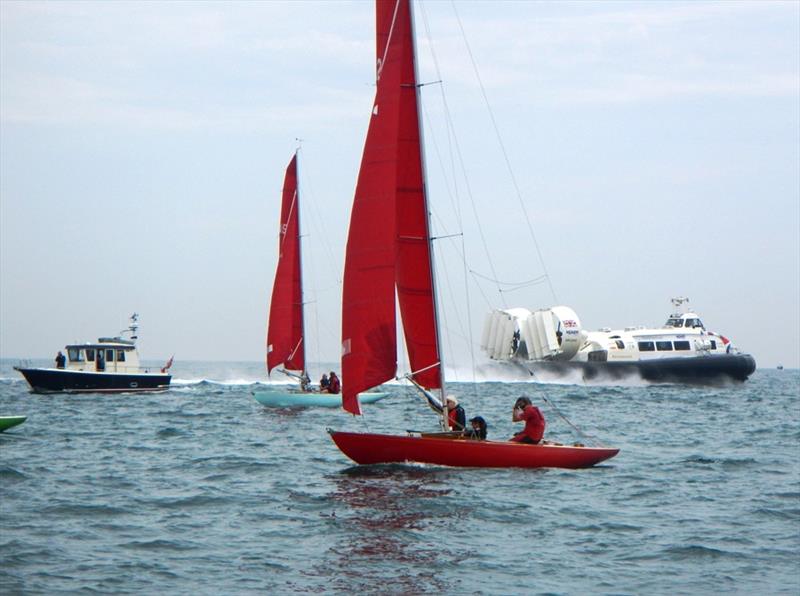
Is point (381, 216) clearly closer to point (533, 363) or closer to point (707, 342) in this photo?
point (707, 342)

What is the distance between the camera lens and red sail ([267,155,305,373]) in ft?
159

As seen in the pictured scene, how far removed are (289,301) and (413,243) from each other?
25947 millimetres

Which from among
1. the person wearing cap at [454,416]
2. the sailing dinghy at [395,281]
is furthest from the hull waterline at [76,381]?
the person wearing cap at [454,416]

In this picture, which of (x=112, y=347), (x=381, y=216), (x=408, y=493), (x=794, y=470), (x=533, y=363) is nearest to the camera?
(x=408, y=493)

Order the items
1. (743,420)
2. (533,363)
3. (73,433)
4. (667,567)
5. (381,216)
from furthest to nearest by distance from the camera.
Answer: (533,363)
(743,420)
(73,433)
(381,216)
(667,567)

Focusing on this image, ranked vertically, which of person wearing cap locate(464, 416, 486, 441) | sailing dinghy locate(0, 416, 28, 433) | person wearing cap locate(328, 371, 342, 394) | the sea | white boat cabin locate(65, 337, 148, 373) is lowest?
the sea

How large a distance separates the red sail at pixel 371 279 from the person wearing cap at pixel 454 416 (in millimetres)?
1416

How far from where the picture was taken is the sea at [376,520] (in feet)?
43.4

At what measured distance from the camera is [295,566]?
540 inches

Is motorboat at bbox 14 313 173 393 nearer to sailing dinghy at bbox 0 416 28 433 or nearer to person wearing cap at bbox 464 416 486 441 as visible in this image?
sailing dinghy at bbox 0 416 28 433

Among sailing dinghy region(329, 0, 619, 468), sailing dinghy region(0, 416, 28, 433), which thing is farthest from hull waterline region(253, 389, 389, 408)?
sailing dinghy region(329, 0, 619, 468)

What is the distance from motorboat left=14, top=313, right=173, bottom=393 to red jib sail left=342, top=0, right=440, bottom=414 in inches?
1291

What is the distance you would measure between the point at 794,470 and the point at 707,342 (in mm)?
48780

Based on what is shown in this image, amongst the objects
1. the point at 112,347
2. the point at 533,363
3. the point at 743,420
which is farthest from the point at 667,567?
the point at 533,363
